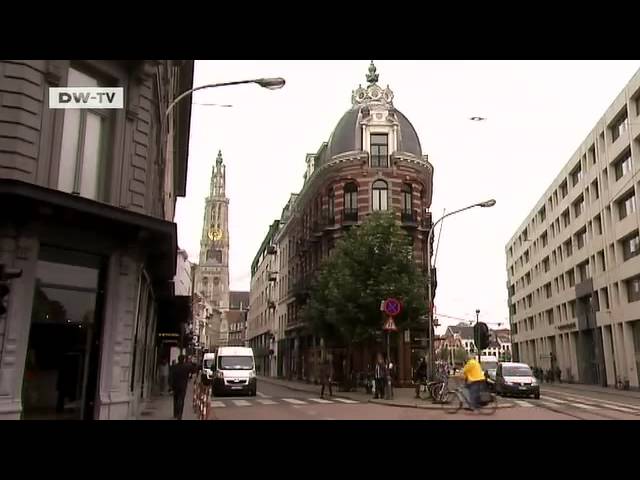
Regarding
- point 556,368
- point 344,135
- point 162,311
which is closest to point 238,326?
point 556,368

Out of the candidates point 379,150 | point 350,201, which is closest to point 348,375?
point 350,201

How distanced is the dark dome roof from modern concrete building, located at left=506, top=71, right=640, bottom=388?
13.6 m

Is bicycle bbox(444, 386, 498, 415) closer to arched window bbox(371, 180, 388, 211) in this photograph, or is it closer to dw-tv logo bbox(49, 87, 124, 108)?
dw-tv logo bbox(49, 87, 124, 108)

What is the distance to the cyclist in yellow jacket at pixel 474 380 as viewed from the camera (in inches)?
605

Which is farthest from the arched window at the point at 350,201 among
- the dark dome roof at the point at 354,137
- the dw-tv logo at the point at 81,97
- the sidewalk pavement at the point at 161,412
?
the dw-tv logo at the point at 81,97

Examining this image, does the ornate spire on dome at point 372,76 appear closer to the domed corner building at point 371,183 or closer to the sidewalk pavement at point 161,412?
the domed corner building at point 371,183

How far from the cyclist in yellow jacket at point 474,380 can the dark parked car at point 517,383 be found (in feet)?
36.6

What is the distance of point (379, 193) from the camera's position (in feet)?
127

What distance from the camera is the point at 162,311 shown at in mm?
27672

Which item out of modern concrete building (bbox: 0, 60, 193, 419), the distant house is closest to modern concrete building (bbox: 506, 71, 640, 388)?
modern concrete building (bbox: 0, 60, 193, 419)

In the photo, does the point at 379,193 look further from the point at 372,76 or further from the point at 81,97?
the point at 81,97
